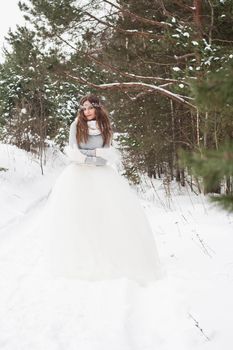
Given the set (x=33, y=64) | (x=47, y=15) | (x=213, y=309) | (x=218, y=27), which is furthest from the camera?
(x=33, y=64)

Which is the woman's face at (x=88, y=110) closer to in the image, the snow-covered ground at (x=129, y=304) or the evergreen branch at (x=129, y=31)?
the snow-covered ground at (x=129, y=304)

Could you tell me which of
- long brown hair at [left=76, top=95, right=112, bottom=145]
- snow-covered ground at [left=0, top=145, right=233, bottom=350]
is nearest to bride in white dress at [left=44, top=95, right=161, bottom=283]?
long brown hair at [left=76, top=95, right=112, bottom=145]

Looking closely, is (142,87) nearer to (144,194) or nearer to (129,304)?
(144,194)

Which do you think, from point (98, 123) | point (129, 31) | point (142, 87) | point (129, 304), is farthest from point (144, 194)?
point (129, 304)

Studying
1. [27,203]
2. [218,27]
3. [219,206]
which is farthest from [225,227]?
[27,203]

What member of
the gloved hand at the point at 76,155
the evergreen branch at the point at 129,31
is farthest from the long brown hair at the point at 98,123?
the evergreen branch at the point at 129,31

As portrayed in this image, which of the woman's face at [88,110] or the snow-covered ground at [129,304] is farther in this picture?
the woman's face at [88,110]

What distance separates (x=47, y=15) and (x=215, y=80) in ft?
28.6

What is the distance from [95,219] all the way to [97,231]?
0.47 ft

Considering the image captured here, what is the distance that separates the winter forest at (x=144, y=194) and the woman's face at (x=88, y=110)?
4.60 ft

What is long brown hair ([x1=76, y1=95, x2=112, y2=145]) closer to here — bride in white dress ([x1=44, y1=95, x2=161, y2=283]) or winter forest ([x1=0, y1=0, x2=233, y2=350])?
bride in white dress ([x1=44, y1=95, x2=161, y2=283])

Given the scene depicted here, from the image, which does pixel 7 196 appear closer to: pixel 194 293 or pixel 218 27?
pixel 218 27

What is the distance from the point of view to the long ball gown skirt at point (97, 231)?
4465 mm

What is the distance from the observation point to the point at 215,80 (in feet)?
4.49
